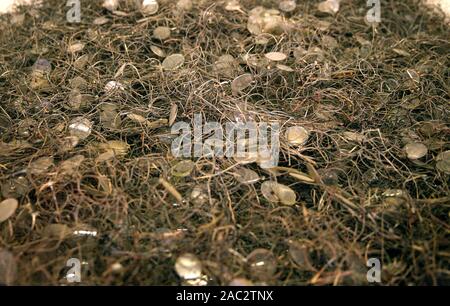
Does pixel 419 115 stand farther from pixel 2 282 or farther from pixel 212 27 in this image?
pixel 2 282

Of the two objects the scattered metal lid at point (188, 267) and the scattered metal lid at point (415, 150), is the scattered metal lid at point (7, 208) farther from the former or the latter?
the scattered metal lid at point (415, 150)

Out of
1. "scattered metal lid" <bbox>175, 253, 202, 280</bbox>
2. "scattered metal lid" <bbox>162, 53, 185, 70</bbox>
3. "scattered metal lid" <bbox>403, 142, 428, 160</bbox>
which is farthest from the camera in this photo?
"scattered metal lid" <bbox>162, 53, 185, 70</bbox>

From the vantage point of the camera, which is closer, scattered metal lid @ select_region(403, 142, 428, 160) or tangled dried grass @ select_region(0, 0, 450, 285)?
tangled dried grass @ select_region(0, 0, 450, 285)

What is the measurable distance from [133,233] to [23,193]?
0.28 m

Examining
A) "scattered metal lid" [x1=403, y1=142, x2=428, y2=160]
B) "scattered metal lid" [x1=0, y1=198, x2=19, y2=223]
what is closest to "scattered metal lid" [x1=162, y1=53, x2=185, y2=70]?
"scattered metal lid" [x1=0, y1=198, x2=19, y2=223]

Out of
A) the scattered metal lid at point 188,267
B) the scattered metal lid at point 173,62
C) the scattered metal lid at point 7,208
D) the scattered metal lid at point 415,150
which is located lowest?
the scattered metal lid at point 188,267

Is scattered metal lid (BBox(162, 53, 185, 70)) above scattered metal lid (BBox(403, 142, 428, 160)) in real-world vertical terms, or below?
above

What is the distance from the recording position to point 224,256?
34.7 inches

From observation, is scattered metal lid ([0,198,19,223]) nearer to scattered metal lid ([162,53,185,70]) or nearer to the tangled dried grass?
the tangled dried grass

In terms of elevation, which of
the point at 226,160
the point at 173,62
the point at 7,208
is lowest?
the point at 7,208

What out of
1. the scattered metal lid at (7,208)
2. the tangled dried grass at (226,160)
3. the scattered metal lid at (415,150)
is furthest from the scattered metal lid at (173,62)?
the scattered metal lid at (415,150)

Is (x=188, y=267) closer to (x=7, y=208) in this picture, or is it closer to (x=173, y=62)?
(x=7, y=208)

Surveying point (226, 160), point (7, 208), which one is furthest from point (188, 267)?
point (7, 208)

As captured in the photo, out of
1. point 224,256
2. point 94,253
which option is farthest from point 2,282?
point 224,256
